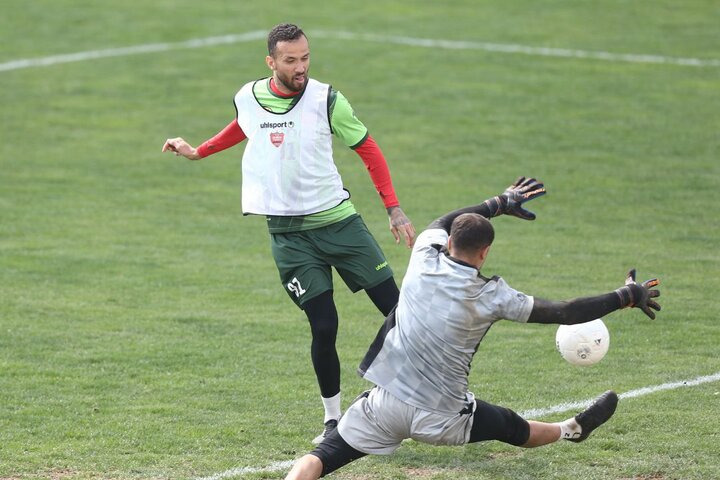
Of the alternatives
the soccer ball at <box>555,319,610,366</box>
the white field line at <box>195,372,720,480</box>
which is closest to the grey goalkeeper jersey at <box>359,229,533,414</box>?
the soccer ball at <box>555,319,610,366</box>

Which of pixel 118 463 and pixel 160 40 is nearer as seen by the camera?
pixel 118 463

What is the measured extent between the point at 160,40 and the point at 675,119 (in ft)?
37.4

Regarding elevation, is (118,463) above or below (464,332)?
below

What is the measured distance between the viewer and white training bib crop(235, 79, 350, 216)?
7863 mm

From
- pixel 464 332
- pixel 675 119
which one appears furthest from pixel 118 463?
pixel 675 119

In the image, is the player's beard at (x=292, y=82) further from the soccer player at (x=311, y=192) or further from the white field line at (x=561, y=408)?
the white field line at (x=561, y=408)

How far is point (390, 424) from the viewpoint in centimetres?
652

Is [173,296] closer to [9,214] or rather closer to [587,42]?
[9,214]

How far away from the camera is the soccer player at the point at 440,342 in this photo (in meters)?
6.26

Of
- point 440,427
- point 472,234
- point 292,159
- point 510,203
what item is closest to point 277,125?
point 292,159

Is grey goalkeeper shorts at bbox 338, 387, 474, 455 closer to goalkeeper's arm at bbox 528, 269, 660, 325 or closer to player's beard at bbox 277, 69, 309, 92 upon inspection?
goalkeeper's arm at bbox 528, 269, 660, 325

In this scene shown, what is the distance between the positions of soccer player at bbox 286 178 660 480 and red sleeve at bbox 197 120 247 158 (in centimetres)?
206

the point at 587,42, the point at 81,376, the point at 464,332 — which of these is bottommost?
the point at 81,376

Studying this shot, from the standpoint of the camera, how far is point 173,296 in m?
12.0
